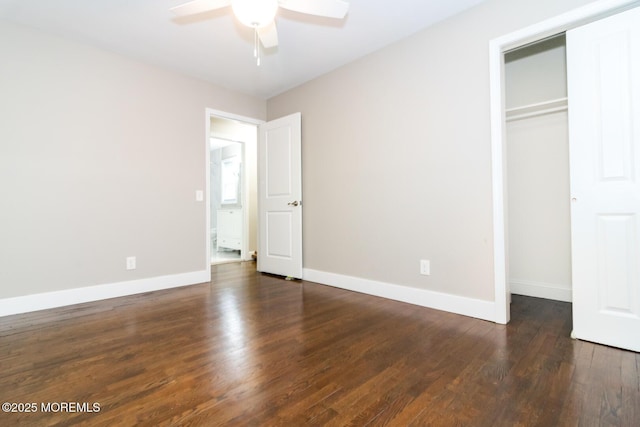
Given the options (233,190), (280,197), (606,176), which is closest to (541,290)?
(606,176)

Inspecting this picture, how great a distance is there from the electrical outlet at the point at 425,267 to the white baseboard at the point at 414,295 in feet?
0.50

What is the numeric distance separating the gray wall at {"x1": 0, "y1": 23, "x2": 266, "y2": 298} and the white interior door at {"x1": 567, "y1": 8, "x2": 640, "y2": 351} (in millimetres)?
3528

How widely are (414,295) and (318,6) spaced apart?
2345 millimetres

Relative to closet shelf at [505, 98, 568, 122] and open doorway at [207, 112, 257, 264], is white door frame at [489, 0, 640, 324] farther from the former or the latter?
open doorway at [207, 112, 257, 264]

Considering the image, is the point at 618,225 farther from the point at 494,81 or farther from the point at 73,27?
the point at 73,27

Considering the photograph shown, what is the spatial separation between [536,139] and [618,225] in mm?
1381

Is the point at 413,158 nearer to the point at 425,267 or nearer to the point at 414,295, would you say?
the point at 425,267

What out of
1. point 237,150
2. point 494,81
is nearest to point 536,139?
point 494,81

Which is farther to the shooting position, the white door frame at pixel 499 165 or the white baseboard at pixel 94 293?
the white baseboard at pixel 94 293

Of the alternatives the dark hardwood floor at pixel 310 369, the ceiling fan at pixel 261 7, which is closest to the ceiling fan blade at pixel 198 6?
the ceiling fan at pixel 261 7

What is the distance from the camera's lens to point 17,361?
1.65 m

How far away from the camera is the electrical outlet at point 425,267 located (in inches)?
102

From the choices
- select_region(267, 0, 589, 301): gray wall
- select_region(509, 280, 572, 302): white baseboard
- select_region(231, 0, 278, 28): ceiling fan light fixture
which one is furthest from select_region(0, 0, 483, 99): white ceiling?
select_region(509, 280, 572, 302): white baseboard

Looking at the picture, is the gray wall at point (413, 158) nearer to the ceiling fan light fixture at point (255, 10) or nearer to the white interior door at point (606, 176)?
the white interior door at point (606, 176)
